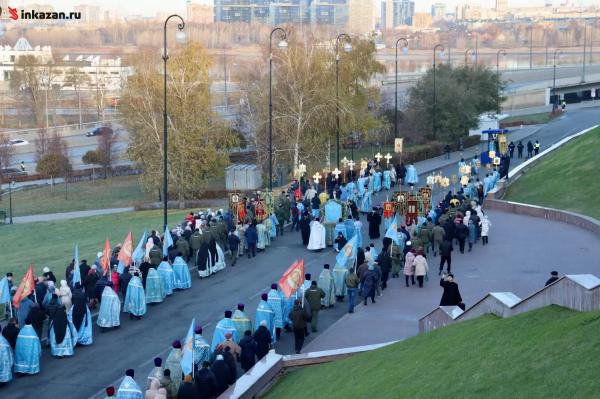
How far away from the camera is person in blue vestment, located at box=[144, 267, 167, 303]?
21.6 meters

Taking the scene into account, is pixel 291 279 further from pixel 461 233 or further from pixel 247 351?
pixel 461 233

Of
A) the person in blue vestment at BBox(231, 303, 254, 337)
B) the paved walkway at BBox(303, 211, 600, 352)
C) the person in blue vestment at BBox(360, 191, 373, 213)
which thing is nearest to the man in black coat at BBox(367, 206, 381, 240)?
the paved walkway at BBox(303, 211, 600, 352)

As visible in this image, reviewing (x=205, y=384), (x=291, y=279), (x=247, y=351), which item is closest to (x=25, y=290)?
(x=291, y=279)

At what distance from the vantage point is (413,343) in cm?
1521

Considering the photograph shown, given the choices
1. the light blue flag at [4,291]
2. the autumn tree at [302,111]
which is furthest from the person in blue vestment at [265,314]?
the autumn tree at [302,111]

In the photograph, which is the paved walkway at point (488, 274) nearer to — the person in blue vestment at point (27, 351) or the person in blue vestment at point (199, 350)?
the person in blue vestment at point (199, 350)

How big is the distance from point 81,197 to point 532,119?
136ft

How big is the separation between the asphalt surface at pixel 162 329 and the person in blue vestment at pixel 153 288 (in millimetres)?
173

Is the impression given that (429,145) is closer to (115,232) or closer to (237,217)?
(115,232)

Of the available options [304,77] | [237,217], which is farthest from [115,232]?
[304,77]

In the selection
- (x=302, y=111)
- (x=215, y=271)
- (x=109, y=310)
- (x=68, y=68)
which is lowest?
(x=215, y=271)

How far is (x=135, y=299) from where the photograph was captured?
2038cm

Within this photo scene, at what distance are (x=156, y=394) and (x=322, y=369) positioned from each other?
3.24 metres

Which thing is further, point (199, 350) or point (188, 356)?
point (199, 350)
